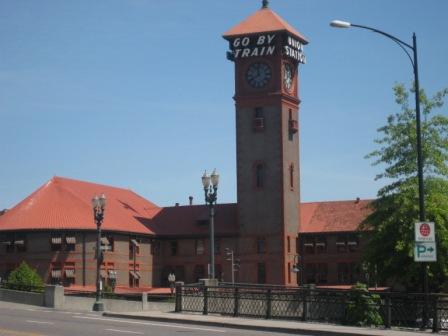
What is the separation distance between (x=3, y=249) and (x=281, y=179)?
26.9 meters

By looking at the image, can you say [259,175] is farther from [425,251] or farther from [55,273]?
[425,251]

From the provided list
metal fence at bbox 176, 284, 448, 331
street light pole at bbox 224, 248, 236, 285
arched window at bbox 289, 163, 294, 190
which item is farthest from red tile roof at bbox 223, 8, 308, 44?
metal fence at bbox 176, 284, 448, 331

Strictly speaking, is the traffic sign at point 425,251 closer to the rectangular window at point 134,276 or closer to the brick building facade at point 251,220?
the brick building facade at point 251,220

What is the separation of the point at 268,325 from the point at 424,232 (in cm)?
615

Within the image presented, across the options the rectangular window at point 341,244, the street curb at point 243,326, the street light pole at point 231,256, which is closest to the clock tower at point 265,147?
the street light pole at point 231,256

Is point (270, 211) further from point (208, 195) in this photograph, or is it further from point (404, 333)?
point (404, 333)

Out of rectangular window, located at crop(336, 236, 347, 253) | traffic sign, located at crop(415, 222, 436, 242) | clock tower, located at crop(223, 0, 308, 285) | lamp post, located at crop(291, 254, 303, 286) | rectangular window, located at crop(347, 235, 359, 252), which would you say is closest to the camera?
traffic sign, located at crop(415, 222, 436, 242)

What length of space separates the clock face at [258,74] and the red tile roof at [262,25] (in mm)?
3375

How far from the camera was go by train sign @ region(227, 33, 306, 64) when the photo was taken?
3140 inches

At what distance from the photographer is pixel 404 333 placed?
26141mm

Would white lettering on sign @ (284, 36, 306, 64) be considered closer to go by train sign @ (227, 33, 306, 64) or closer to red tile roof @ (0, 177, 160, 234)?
go by train sign @ (227, 33, 306, 64)

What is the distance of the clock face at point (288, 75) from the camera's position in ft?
266

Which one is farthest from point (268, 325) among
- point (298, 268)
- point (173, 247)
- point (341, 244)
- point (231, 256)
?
point (173, 247)

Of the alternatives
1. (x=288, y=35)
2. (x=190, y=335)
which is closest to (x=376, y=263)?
(x=190, y=335)
